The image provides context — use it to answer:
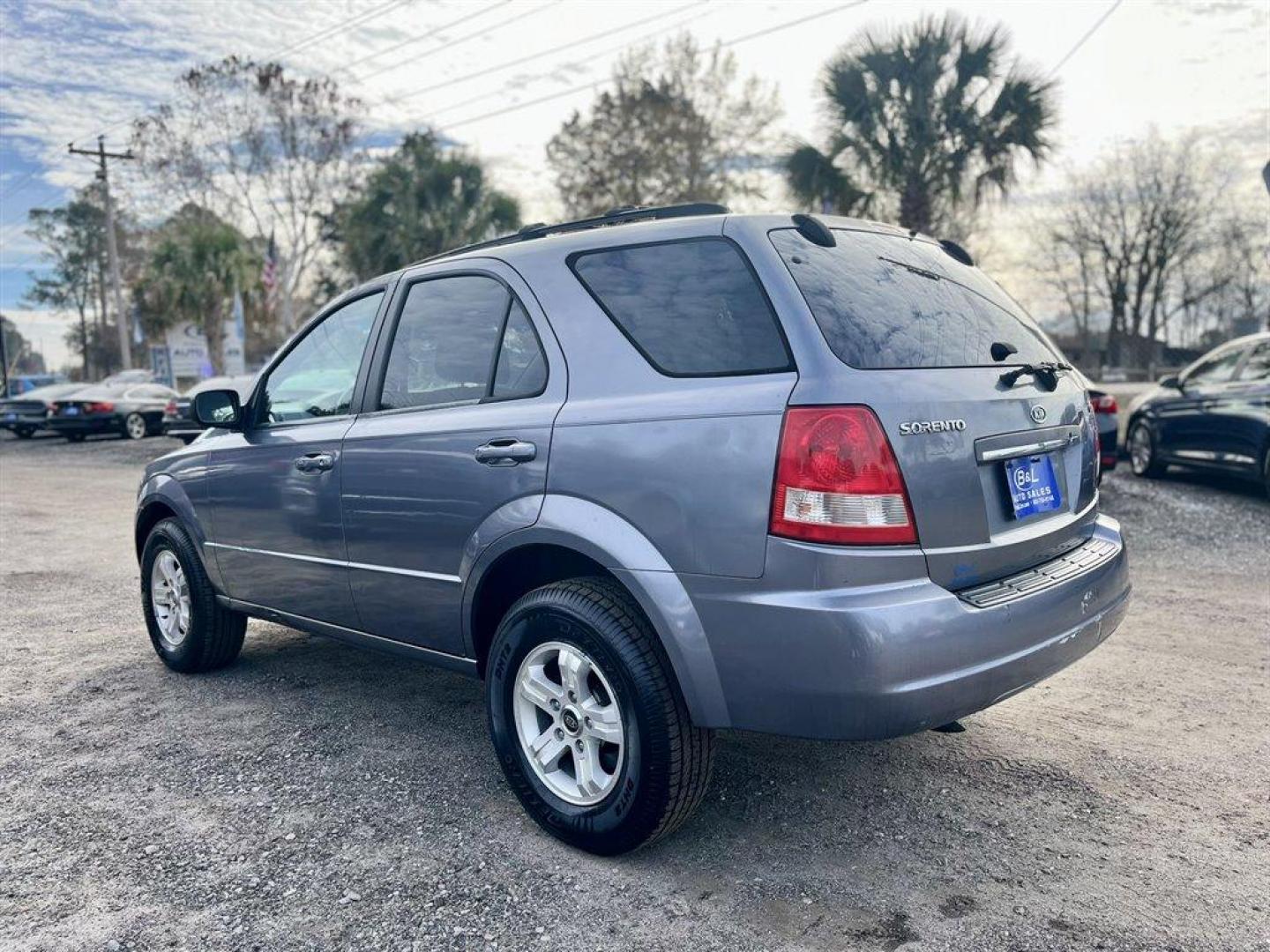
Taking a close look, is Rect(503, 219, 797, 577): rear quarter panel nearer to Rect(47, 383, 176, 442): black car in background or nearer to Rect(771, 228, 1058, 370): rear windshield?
Rect(771, 228, 1058, 370): rear windshield

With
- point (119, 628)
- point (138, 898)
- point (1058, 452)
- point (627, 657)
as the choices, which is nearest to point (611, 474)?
point (627, 657)

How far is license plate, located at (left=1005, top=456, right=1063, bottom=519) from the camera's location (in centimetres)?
282

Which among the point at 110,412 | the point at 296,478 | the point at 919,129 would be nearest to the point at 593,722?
the point at 296,478

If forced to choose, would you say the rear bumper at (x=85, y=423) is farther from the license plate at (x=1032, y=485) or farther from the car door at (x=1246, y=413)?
the license plate at (x=1032, y=485)

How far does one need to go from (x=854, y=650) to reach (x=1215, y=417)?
30.0 ft

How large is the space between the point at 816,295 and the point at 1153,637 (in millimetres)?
3620

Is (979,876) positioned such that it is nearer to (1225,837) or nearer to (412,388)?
(1225,837)

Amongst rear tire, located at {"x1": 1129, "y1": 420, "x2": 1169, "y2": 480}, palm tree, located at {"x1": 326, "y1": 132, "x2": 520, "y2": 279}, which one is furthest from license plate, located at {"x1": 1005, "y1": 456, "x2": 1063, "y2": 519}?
palm tree, located at {"x1": 326, "y1": 132, "x2": 520, "y2": 279}

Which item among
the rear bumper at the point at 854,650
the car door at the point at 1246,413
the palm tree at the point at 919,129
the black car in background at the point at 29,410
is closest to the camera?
the rear bumper at the point at 854,650

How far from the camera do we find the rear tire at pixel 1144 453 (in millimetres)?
10961

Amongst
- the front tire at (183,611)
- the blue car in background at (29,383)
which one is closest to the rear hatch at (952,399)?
the front tire at (183,611)

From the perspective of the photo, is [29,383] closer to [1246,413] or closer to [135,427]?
[135,427]

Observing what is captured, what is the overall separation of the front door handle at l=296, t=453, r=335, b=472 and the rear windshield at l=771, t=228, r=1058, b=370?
6.21 feet

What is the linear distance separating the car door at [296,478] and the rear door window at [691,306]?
125 centimetres
